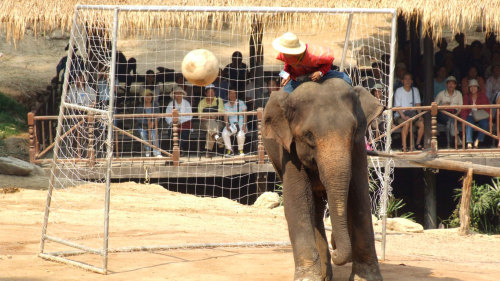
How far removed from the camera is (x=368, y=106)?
7707 millimetres

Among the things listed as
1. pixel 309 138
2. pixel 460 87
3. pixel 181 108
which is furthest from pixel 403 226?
pixel 309 138

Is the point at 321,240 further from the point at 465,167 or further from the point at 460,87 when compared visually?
the point at 460,87

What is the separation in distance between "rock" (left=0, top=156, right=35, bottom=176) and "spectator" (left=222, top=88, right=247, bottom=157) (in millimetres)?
3880

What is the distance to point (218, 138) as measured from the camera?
15375 millimetres

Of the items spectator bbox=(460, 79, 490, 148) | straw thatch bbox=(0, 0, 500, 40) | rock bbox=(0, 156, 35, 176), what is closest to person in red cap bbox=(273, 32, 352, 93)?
straw thatch bbox=(0, 0, 500, 40)

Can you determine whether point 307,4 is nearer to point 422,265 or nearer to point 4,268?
point 422,265

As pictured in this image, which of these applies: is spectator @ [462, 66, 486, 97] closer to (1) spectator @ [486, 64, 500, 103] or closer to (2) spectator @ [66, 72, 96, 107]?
(1) spectator @ [486, 64, 500, 103]

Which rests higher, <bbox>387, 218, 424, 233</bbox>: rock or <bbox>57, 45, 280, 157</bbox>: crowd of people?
<bbox>57, 45, 280, 157</bbox>: crowd of people

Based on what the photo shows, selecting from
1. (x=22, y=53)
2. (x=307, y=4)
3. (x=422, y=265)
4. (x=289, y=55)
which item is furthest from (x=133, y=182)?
(x=22, y=53)

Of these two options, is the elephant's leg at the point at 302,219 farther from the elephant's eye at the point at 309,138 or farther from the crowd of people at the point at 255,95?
Answer: the crowd of people at the point at 255,95

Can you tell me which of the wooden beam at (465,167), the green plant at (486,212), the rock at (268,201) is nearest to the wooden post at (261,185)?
the rock at (268,201)

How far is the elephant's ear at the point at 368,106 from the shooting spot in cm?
766

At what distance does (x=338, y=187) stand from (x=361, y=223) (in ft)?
3.28

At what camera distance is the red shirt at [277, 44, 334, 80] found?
7609mm
